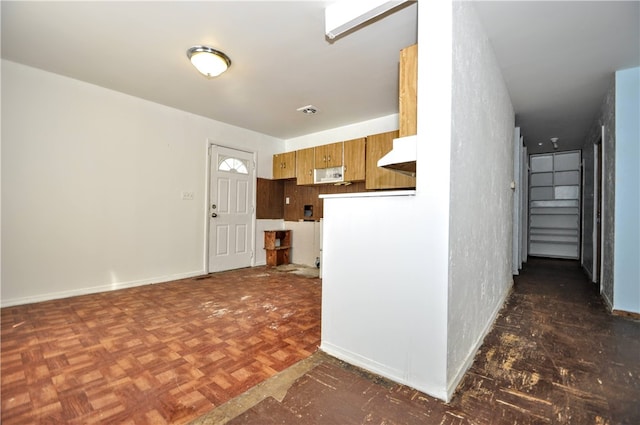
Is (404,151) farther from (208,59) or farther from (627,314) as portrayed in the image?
(627,314)

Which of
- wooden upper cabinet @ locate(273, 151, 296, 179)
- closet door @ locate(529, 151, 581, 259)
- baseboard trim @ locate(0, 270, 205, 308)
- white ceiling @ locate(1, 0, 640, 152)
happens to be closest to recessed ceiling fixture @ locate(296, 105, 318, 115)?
white ceiling @ locate(1, 0, 640, 152)

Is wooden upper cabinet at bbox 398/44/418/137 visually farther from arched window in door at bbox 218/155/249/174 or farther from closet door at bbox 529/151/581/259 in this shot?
closet door at bbox 529/151/581/259

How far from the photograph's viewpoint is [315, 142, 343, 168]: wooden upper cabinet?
4730mm

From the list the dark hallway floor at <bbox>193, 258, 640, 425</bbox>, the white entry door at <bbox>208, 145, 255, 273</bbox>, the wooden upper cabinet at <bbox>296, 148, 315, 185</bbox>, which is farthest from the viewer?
the wooden upper cabinet at <bbox>296, 148, 315, 185</bbox>

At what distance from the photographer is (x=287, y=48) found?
2.65m

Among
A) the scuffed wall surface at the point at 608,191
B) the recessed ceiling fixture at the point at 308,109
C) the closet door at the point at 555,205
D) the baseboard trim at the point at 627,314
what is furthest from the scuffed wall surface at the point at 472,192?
the closet door at the point at 555,205

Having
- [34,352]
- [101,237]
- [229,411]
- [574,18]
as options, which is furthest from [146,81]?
[574,18]

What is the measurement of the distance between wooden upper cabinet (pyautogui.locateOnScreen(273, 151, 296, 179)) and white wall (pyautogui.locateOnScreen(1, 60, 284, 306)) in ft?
4.87

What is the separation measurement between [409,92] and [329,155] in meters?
3.09

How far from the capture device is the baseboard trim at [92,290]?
2969mm

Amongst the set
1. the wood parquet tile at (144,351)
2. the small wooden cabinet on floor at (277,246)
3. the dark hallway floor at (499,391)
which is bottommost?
the wood parquet tile at (144,351)

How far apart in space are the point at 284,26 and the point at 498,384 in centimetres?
298

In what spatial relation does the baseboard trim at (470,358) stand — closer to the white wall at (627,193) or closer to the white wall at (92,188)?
the white wall at (627,193)

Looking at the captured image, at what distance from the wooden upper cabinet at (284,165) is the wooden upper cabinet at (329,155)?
60 cm
